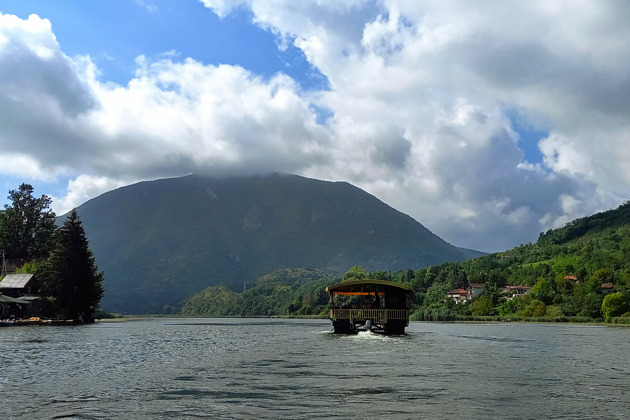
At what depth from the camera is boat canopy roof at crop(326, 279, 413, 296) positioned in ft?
233

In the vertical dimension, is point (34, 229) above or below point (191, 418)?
above

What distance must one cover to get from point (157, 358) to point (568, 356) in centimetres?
2867

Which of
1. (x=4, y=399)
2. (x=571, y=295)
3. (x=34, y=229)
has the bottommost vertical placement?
(x=4, y=399)

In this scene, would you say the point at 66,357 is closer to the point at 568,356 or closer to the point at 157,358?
the point at 157,358

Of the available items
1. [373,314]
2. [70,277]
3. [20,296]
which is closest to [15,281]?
[20,296]

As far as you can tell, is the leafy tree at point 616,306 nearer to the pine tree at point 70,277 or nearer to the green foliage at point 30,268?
the pine tree at point 70,277

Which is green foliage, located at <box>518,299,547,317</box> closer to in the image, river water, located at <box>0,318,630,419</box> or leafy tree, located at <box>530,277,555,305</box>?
leafy tree, located at <box>530,277,555,305</box>

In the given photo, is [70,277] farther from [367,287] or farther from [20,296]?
[367,287]

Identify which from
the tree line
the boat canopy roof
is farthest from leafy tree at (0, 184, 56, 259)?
the boat canopy roof

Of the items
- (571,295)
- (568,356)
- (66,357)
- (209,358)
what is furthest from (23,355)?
(571,295)

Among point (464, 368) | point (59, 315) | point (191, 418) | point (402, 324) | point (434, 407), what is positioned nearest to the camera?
point (191, 418)

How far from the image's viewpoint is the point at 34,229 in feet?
458

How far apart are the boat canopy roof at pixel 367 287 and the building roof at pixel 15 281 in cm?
6515

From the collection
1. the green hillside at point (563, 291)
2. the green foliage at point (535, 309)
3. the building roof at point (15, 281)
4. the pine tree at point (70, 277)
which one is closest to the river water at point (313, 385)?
the pine tree at point (70, 277)
